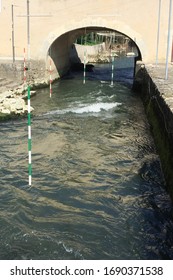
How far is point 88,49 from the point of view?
142 ft

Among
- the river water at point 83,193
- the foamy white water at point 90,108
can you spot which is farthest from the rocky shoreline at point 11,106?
the foamy white water at point 90,108

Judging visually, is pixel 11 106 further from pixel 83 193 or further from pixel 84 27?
pixel 84 27

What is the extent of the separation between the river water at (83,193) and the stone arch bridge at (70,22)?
8731 mm

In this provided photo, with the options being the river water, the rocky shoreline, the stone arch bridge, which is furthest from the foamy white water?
the stone arch bridge

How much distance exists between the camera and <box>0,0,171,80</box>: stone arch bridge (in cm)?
2055

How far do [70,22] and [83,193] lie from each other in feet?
51.6

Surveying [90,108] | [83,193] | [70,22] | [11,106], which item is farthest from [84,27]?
[83,193]

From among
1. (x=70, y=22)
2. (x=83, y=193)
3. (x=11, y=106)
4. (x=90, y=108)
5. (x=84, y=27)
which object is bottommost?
(x=83, y=193)

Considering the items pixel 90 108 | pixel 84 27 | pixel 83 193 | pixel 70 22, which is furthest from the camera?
pixel 84 27

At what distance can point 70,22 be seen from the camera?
21.3 m

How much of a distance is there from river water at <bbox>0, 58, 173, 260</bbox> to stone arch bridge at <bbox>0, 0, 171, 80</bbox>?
873cm

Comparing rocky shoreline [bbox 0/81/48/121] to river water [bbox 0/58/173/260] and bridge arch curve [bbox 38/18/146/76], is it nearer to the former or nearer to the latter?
river water [bbox 0/58/173/260]

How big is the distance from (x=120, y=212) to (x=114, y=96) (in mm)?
13112

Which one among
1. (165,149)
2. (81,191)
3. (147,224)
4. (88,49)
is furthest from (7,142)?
(88,49)
